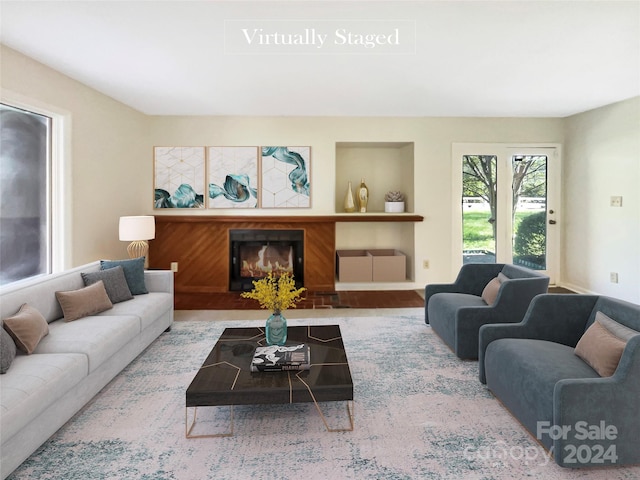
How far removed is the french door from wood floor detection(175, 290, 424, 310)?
1.19 metres

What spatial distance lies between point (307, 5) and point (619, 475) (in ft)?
10.1

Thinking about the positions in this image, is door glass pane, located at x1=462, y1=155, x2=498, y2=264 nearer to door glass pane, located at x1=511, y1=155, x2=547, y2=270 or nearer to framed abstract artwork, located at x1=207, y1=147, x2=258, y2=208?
door glass pane, located at x1=511, y1=155, x2=547, y2=270

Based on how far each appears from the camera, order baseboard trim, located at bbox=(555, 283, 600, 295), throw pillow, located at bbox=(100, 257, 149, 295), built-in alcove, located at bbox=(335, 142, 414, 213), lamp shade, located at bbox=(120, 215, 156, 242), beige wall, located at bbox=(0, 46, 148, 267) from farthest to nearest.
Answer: built-in alcove, located at bbox=(335, 142, 414, 213) → baseboard trim, located at bbox=(555, 283, 600, 295) → lamp shade, located at bbox=(120, 215, 156, 242) → throw pillow, located at bbox=(100, 257, 149, 295) → beige wall, located at bbox=(0, 46, 148, 267)

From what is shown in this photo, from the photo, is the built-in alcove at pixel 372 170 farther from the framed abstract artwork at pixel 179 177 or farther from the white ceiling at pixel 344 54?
the framed abstract artwork at pixel 179 177

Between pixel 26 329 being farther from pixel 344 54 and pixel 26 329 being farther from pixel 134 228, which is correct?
pixel 344 54

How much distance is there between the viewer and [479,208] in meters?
6.23

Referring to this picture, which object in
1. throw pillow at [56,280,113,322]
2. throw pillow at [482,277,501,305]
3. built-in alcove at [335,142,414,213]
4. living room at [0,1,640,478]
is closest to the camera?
throw pillow at [56,280,113,322]

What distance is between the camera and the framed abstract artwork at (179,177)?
6.02 meters

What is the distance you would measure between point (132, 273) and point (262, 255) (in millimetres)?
2426

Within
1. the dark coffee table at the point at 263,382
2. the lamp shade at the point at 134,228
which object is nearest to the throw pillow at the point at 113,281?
the lamp shade at the point at 134,228

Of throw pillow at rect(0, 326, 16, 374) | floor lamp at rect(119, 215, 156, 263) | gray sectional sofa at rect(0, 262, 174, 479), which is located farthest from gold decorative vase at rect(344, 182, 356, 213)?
throw pillow at rect(0, 326, 16, 374)

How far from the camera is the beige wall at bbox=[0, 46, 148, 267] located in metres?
3.69

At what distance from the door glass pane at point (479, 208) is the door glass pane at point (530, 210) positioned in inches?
13.6

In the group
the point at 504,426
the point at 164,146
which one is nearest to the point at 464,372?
the point at 504,426
